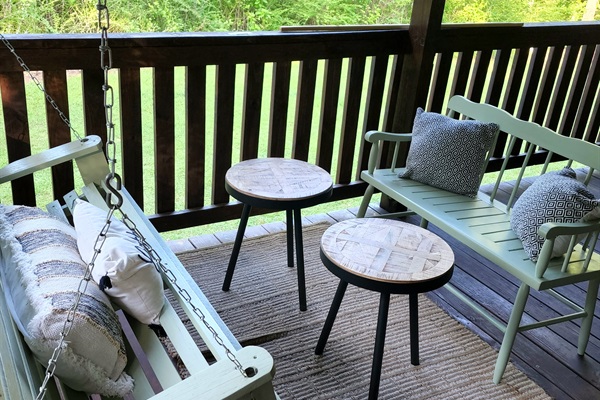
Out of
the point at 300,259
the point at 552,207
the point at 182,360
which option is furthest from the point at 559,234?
the point at 182,360

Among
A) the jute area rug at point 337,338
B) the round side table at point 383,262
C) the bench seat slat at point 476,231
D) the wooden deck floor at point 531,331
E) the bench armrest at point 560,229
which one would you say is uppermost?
the bench armrest at point 560,229

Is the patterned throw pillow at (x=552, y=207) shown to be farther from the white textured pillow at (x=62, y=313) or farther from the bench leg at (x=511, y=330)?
the white textured pillow at (x=62, y=313)

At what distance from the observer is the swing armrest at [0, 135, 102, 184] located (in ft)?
6.50

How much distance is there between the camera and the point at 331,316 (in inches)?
83.6

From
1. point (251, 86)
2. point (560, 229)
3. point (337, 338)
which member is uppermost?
point (251, 86)

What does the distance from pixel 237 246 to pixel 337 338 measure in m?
0.58

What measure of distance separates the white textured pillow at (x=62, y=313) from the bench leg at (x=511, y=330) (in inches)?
55.2

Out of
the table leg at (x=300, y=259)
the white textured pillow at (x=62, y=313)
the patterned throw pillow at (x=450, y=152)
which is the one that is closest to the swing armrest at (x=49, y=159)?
the white textured pillow at (x=62, y=313)

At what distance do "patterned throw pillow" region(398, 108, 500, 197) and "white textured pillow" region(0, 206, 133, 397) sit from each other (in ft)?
5.66

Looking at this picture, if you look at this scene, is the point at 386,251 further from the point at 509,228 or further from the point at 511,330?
the point at 509,228

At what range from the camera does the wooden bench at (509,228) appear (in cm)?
204

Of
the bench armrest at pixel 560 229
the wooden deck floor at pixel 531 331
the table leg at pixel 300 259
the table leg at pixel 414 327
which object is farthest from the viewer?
the table leg at pixel 300 259

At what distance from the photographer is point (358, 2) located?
7770 mm

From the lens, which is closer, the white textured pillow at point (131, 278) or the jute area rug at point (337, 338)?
the white textured pillow at point (131, 278)
